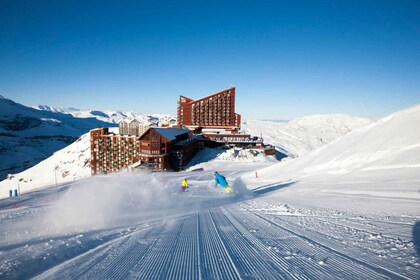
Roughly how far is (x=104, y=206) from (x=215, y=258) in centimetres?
597

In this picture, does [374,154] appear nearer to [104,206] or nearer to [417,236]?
[417,236]

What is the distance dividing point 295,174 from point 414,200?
29.5ft

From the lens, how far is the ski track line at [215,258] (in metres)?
3.92

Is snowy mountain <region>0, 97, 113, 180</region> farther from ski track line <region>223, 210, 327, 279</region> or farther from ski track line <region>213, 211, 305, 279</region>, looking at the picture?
ski track line <region>223, 210, 327, 279</region>

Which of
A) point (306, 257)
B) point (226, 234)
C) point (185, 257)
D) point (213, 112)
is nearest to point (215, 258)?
point (185, 257)

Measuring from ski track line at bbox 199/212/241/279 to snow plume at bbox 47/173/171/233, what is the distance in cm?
298

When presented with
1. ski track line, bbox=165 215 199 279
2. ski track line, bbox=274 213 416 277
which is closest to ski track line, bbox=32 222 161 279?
ski track line, bbox=165 215 199 279

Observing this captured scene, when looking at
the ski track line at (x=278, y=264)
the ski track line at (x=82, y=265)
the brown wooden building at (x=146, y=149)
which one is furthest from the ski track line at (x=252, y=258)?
the brown wooden building at (x=146, y=149)

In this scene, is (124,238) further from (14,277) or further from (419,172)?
(419,172)

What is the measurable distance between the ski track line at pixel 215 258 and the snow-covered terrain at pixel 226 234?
0.8 inches

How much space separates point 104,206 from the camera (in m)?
8.80

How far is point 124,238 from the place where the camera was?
5.98m

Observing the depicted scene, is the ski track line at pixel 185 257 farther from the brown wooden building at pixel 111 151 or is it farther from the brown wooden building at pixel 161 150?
the brown wooden building at pixel 111 151

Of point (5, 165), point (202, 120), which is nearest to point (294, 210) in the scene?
point (202, 120)
